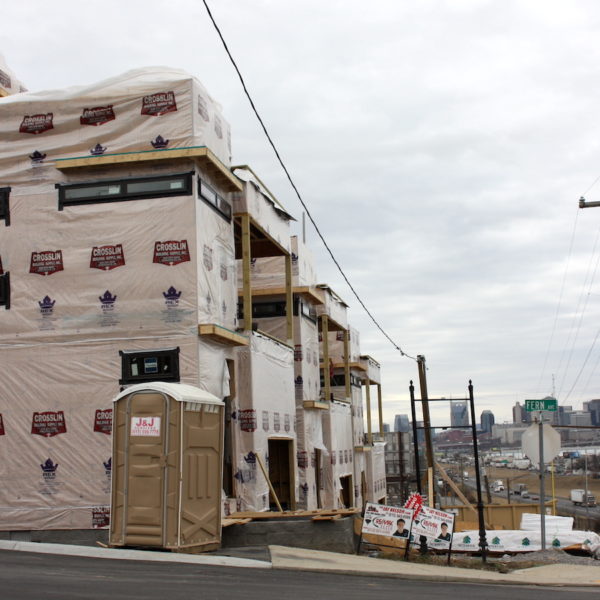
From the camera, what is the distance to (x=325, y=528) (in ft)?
48.2

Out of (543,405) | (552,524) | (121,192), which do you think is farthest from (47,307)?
(552,524)

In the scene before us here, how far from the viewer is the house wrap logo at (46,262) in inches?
Result: 693

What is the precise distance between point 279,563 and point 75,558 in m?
2.99

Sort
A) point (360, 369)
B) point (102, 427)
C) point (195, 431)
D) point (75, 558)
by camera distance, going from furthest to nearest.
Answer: point (360, 369) < point (102, 427) < point (195, 431) < point (75, 558)

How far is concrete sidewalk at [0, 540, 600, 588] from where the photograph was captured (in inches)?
491

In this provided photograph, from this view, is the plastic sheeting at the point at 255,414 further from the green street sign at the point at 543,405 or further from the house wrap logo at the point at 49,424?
the green street sign at the point at 543,405

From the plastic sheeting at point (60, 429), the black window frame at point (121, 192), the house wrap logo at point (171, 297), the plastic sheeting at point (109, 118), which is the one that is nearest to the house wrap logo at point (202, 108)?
the plastic sheeting at point (109, 118)

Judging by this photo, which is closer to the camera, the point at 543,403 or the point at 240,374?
the point at 543,403

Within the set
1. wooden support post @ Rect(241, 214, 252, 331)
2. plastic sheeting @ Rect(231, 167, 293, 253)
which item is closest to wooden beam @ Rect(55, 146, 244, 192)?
plastic sheeting @ Rect(231, 167, 293, 253)

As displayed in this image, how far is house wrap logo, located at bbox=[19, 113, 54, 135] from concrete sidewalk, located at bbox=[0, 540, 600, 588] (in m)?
8.61

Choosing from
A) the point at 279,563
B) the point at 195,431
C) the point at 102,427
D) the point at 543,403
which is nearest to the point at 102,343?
the point at 102,427

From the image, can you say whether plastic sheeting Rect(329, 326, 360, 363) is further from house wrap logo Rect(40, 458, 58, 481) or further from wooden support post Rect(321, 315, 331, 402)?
house wrap logo Rect(40, 458, 58, 481)

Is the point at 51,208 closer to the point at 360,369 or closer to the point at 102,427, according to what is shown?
the point at 102,427

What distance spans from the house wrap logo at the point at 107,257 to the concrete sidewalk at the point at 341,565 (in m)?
5.89
